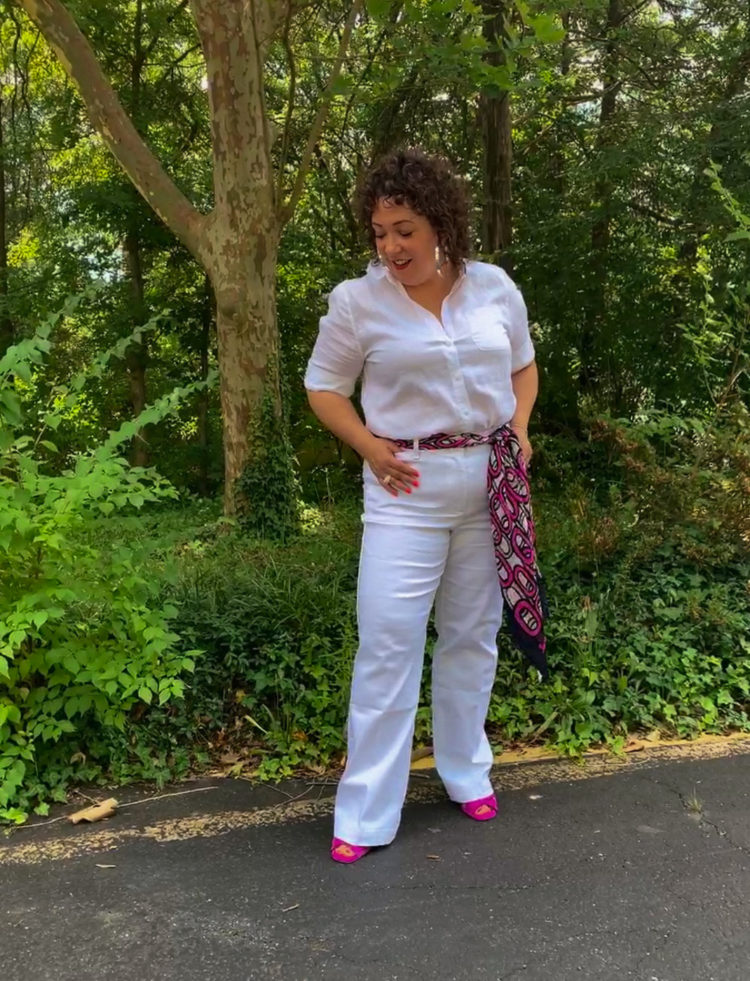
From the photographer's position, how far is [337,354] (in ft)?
8.17

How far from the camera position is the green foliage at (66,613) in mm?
2713

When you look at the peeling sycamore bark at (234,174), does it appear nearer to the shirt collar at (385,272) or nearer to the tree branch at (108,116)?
the tree branch at (108,116)

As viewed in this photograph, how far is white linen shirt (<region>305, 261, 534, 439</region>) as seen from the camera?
2404 millimetres

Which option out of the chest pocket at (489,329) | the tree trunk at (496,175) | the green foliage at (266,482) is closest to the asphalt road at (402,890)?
the chest pocket at (489,329)

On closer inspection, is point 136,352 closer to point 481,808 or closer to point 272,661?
point 272,661

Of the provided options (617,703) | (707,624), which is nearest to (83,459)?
(617,703)

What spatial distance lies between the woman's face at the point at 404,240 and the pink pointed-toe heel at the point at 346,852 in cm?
174

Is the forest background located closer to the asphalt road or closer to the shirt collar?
the asphalt road

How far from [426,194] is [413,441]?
0.72m

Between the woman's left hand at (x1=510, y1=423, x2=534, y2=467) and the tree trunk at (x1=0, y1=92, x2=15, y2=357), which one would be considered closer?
the woman's left hand at (x1=510, y1=423, x2=534, y2=467)

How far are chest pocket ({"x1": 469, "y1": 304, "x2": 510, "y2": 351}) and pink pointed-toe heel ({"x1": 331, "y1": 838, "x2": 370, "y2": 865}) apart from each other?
5.21ft

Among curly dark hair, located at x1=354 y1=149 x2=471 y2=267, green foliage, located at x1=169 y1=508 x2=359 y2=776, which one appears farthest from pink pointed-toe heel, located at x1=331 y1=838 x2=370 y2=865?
curly dark hair, located at x1=354 y1=149 x2=471 y2=267

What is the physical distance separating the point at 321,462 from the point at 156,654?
7162 millimetres

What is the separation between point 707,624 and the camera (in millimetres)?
3691
